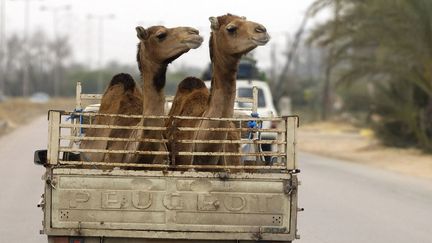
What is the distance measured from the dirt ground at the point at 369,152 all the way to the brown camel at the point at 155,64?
14597 millimetres

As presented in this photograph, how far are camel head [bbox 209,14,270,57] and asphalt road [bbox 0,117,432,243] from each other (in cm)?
341

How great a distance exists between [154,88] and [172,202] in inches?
54.0

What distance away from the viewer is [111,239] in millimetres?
6789

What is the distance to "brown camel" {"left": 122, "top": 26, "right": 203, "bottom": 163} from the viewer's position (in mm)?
7441

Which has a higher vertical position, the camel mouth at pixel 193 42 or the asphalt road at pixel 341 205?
the camel mouth at pixel 193 42

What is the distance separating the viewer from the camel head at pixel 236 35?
7645 mm

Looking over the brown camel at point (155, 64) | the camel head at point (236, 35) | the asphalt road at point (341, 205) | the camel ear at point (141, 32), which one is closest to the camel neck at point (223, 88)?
the camel head at point (236, 35)

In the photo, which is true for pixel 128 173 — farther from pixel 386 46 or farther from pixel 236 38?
pixel 386 46

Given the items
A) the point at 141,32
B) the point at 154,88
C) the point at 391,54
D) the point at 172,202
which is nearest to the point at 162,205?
the point at 172,202

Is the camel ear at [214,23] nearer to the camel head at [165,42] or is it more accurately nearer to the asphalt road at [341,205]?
the camel head at [165,42]

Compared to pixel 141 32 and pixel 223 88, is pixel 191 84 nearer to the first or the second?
pixel 223 88

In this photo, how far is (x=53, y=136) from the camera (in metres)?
6.71

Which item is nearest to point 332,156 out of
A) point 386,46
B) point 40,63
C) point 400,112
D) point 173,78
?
point 400,112

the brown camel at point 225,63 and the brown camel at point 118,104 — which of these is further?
the brown camel at point 118,104
